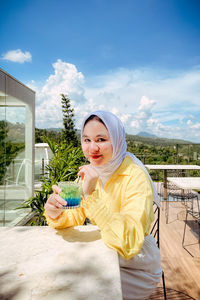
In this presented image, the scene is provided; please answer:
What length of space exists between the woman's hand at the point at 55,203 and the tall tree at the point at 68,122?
16393mm

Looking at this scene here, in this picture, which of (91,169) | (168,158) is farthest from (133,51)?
(91,169)

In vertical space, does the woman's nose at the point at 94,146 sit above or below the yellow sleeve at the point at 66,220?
above

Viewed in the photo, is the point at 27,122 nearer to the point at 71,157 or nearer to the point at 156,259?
the point at 71,157

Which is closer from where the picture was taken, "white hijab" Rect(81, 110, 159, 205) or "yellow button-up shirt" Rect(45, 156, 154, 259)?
"yellow button-up shirt" Rect(45, 156, 154, 259)

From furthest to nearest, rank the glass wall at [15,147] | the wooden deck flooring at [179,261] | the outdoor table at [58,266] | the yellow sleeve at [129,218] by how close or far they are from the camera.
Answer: the glass wall at [15,147], the wooden deck flooring at [179,261], the yellow sleeve at [129,218], the outdoor table at [58,266]

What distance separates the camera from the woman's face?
104 centimetres

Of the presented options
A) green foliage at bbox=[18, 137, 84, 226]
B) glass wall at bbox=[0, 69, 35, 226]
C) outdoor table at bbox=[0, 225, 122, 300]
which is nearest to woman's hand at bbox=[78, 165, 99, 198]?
outdoor table at bbox=[0, 225, 122, 300]

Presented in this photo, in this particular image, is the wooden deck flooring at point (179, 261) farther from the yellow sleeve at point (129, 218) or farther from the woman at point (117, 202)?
the yellow sleeve at point (129, 218)

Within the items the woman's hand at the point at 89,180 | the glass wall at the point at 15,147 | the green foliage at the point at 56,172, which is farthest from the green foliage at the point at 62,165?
the woman's hand at the point at 89,180

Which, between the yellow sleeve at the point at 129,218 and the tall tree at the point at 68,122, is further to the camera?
the tall tree at the point at 68,122

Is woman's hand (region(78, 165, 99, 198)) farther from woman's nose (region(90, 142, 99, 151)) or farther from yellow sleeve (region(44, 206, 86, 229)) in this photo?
yellow sleeve (region(44, 206, 86, 229))

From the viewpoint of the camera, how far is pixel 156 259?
107 cm

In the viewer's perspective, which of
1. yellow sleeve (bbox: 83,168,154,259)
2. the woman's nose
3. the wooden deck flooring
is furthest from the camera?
the wooden deck flooring

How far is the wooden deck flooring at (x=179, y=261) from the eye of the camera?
2.13m
